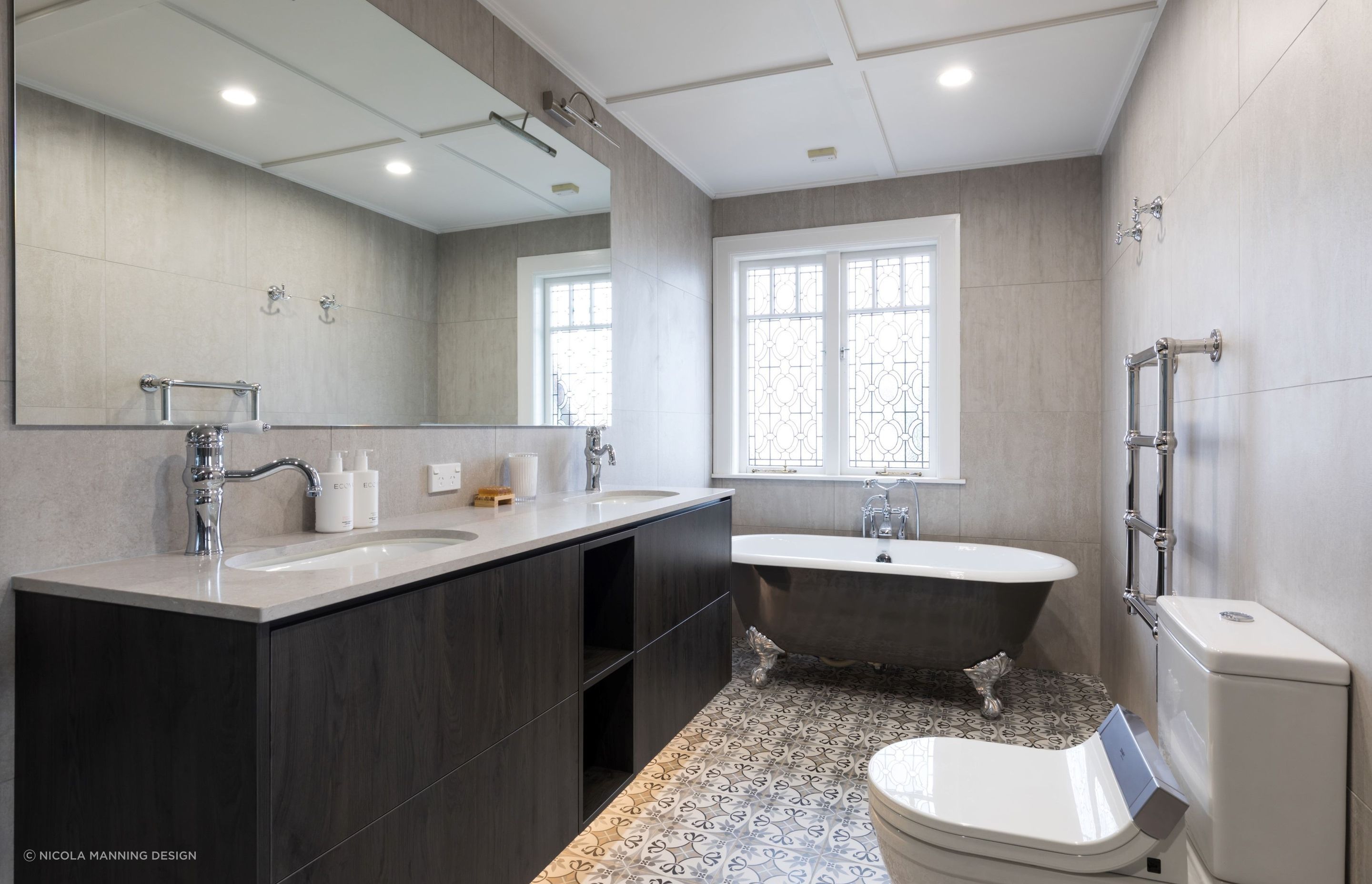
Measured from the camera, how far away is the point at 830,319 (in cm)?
400

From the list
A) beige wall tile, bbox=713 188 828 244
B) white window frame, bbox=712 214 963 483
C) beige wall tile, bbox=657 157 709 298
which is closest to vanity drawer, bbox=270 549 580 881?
beige wall tile, bbox=657 157 709 298

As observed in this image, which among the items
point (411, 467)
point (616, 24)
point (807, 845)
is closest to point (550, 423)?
point (411, 467)

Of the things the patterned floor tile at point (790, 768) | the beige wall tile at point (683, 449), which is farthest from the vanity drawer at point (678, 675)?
the beige wall tile at point (683, 449)

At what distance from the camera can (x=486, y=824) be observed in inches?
60.2

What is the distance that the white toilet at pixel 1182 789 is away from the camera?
1.11 meters

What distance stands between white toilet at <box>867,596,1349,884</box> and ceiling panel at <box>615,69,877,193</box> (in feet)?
7.37

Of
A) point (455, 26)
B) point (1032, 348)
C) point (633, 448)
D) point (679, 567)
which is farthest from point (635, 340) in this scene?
point (1032, 348)

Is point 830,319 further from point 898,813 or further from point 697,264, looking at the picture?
point 898,813

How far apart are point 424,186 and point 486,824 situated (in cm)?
163

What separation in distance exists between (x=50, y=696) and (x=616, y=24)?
2243mm

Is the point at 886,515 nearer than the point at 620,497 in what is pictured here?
No

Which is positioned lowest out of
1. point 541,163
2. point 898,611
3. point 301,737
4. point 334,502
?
point 898,611

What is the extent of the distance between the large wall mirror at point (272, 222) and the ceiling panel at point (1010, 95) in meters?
1.36

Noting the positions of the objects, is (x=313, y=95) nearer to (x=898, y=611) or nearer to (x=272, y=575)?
(x=272, y=575)
